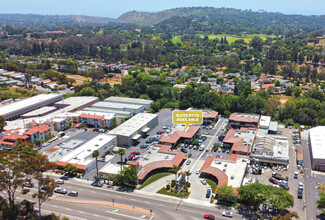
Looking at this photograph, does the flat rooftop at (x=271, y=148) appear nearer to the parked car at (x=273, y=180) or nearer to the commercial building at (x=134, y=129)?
the parked car at (x=273, y=180)

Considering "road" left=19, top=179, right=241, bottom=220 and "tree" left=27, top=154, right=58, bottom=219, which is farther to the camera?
"road" left=19, top=179, right=241, bottom=220

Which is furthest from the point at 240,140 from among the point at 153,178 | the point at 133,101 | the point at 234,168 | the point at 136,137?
the point at 133,101

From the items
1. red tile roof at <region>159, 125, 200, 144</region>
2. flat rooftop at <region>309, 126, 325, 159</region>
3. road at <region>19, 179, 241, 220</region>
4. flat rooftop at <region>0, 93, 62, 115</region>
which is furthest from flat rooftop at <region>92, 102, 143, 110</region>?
flat rooftop at <region>309, 126, 325, 159</region>

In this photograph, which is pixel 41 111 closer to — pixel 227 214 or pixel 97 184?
pixel 97 184

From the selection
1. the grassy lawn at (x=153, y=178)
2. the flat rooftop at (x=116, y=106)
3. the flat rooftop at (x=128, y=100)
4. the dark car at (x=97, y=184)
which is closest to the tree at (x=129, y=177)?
the grassy lawn at (x=153, y=178)

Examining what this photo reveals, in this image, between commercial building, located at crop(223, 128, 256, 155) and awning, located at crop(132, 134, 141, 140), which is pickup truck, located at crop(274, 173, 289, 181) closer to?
commercial building, located at crop(223, 128, 256, 155)

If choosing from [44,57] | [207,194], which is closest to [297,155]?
[207,194]
